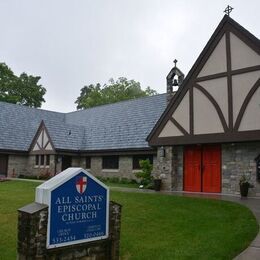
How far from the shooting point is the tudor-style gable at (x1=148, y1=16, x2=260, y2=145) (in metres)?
15.9

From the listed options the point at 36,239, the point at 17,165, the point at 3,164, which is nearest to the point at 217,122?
the point at 36,239

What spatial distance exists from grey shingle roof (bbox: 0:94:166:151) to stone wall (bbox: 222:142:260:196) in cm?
754

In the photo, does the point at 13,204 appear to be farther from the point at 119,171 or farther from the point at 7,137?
the point at 7,137

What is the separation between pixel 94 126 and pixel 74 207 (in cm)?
2519

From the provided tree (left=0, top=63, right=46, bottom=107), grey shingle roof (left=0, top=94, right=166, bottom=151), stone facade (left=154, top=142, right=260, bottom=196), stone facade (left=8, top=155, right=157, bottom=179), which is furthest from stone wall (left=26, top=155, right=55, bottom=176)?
tree (left=0, top=63, right=46, bottom=107)

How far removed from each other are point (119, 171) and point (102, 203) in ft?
62.9

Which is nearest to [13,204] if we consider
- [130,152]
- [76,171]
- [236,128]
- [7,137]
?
[76,171]

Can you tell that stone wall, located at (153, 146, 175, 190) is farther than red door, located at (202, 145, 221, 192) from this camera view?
Yes

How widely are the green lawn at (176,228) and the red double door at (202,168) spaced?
363 centimetres

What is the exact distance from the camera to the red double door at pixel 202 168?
17.9m

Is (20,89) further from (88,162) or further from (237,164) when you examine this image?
(237,164)

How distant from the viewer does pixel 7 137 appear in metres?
30.1

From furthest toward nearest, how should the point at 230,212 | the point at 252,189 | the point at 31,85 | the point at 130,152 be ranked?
1. the point at 31,85
2. the point at 130,152
3. the point at 252,189
4. the point at 230,212

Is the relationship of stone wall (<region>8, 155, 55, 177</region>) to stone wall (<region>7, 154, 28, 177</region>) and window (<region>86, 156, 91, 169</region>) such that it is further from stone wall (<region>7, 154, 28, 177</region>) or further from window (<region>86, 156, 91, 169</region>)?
window (<region>86, 156, 91, 169</region>)
